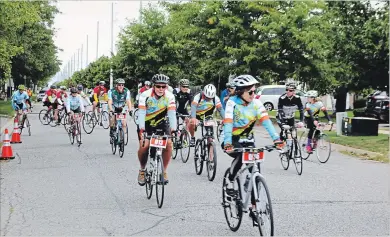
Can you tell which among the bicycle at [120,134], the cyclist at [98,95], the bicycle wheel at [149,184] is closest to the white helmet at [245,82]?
the bicycle wheel at [149,184]

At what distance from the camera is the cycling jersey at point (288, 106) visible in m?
12.5

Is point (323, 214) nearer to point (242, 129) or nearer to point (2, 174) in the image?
point (242, 129)

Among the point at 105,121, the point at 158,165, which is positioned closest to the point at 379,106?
the point at 105,121

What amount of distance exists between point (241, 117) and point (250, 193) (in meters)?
1.08

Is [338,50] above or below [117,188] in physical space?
above

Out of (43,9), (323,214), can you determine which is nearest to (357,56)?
(323,214)

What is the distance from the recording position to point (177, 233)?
6.88 metres

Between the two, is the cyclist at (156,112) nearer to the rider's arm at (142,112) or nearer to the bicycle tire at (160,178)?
the rider's arm at (142,112)

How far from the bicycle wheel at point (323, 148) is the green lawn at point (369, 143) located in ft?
6.21

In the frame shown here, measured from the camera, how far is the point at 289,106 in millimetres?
12617

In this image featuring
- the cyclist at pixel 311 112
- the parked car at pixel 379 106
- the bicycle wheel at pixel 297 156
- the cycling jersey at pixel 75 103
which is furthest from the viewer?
the parked car at pixel 379 106

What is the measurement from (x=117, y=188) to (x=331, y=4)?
23.2 meters

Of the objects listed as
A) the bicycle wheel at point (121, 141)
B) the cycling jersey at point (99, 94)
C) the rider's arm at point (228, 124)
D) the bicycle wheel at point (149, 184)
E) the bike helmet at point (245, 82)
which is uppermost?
the cycling jersey at point (99, 94)

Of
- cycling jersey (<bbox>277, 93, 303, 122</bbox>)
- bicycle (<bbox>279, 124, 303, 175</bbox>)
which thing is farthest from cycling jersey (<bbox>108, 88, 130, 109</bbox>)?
bicycle (<bbox>279, 124, 303, 175</bbox>)
